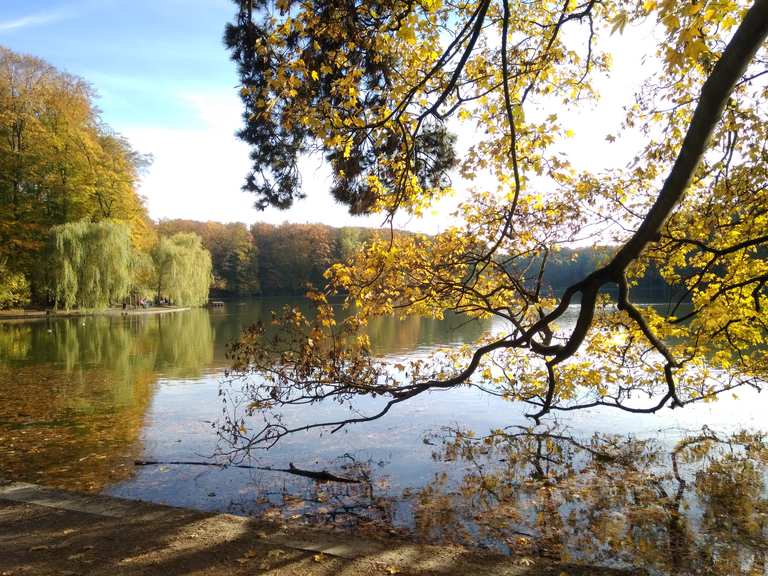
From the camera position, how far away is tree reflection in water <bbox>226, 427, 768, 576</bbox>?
4.73 metres

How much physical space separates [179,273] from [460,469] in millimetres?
36422

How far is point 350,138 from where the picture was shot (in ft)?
15.5

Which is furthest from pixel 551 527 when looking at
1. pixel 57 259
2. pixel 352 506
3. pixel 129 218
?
pixel 129 218

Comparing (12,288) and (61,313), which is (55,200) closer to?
(12,288)

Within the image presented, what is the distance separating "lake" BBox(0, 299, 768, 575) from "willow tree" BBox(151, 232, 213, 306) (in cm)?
2745

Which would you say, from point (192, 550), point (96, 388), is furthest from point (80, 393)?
point (192, 550)

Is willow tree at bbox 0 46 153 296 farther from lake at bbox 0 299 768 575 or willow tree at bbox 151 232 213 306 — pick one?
lake at bbox 0 299 768 575

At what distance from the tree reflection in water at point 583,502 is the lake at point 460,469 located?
0.07 feet

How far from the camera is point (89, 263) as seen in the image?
29.3 metres

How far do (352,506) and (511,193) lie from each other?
Result: 3.66 m

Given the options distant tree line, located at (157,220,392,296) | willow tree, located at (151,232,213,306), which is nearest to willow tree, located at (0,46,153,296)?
willow tree, located at (151,232,213,306)

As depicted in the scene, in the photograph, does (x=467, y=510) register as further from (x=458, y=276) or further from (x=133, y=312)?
(x=133, y=312)

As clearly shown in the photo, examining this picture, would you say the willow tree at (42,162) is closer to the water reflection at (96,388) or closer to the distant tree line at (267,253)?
the water reflection at (96,388)

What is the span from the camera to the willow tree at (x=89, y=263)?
28.5 m
